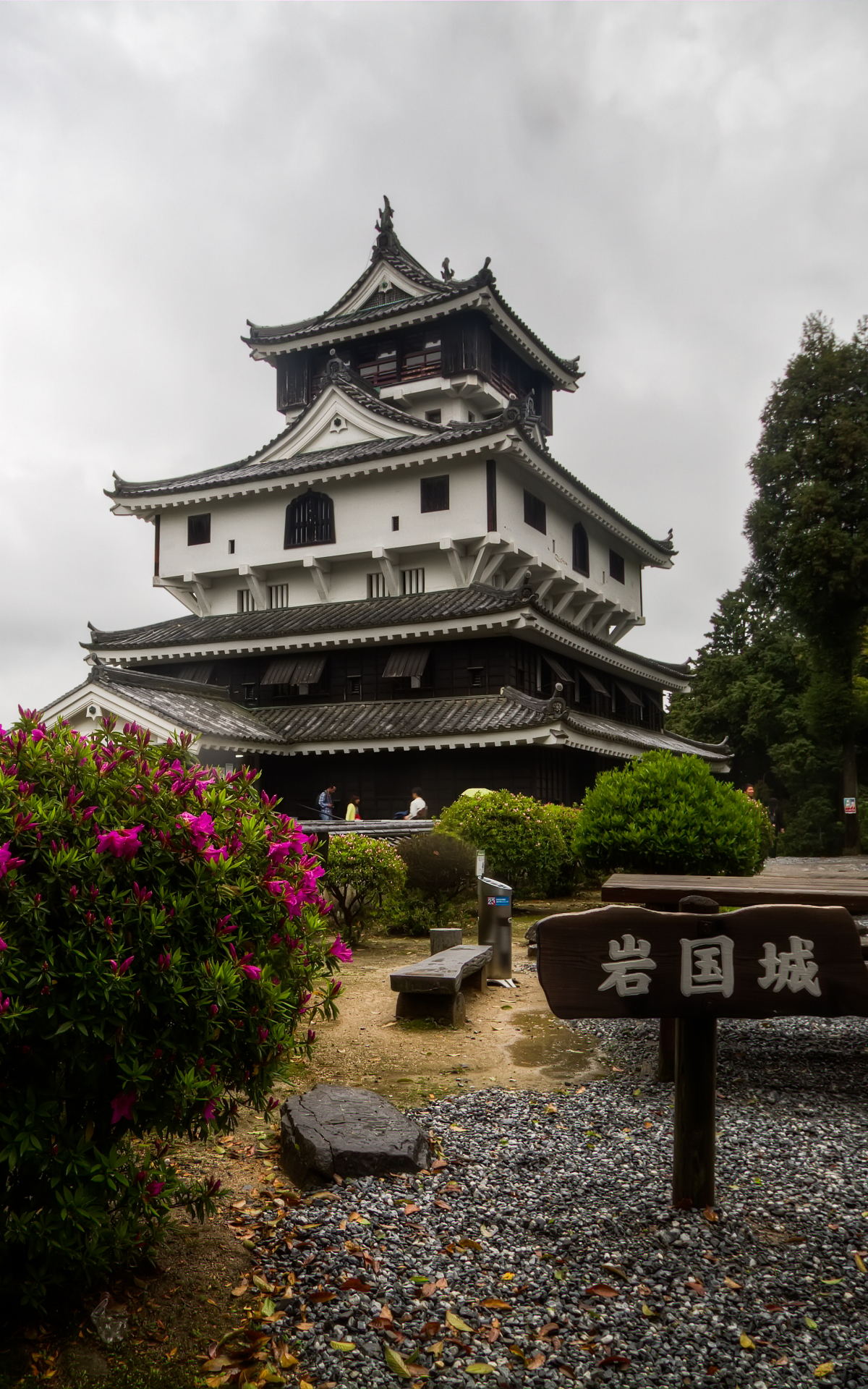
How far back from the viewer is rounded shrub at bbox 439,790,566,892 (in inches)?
609

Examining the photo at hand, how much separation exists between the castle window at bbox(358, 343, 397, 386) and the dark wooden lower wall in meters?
13.8

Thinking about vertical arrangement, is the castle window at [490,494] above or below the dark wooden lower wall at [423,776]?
above

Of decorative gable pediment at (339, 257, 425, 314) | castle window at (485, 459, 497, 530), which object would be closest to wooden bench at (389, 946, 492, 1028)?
castle window at (485, 459, 497, 530)

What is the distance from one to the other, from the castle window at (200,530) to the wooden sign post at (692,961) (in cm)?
2823

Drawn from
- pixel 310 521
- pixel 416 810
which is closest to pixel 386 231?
pixel 310 521

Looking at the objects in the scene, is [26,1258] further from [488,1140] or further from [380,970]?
[380,970]

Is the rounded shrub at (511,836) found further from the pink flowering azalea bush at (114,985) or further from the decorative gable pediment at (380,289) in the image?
the decorative gable pediment at (380,289)

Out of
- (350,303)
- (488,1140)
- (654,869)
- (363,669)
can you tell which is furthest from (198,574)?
(488,1140)

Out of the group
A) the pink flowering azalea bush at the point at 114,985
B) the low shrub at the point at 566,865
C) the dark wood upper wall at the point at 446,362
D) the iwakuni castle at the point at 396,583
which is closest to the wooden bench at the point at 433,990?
the pink flowering azalea bush at the point at 114,985

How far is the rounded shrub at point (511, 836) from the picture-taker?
15469 millimetres

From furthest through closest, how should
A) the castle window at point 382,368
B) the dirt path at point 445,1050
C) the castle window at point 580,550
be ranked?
1. the castle window at point 382,368
2. the castle window at point 580,550
3. the dirt path at point 445,1050

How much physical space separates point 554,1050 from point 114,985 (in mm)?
4981

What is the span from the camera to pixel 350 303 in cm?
3350

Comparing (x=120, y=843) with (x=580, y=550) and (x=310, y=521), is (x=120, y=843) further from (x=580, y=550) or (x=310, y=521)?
(x=580, y=550)
